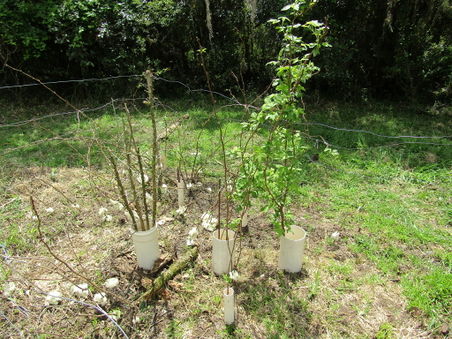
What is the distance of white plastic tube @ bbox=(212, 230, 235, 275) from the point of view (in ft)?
6.89

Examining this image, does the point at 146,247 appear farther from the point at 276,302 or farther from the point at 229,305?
the point at 276,302

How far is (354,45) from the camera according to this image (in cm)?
588

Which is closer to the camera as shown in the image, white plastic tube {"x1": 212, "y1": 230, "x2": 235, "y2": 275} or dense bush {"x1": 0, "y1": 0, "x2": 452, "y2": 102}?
white plastic tube {"x1": 212, "y1": 230, "x2": 235, "y2": 275}

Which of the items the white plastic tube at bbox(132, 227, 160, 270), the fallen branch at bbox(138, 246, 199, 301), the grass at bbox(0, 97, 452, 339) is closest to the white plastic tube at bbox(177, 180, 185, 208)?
the grass at bbox(0, 97, 452, 339)

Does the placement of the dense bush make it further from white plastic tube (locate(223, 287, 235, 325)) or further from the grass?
white plastic tube (locate(223, 287, 235, 325))

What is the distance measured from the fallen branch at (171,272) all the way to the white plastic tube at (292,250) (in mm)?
644

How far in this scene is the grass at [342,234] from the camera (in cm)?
192

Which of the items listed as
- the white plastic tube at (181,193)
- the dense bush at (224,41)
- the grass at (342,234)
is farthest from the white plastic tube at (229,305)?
the dense bush at (224,41)

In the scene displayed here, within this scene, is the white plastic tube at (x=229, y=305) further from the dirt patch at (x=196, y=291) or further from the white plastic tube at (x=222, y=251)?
the white plastic tube at (x=222, y=251)

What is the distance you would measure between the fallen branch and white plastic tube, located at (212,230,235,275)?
0.65 ft

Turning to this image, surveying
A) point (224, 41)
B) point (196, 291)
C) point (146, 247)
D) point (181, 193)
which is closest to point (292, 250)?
point (196, 291)

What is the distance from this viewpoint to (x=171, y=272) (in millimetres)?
2131

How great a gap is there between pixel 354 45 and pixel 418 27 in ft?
3.36

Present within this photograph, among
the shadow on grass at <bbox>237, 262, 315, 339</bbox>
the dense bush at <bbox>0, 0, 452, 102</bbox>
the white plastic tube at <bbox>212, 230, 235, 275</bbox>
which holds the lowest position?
the shadow on grass at <bbox>237, 262, 315, 339</bbox>
